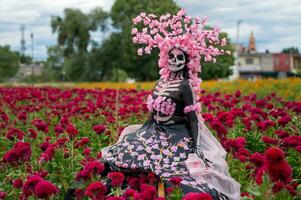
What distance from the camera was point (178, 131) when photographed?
4.87 metres

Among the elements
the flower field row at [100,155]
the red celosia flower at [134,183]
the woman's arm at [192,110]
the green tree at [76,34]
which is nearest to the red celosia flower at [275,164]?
the flower field row at [100,155]

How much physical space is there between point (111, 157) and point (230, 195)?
0.99m

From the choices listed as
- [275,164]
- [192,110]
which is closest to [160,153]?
[192,110]

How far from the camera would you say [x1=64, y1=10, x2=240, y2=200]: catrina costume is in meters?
4.49

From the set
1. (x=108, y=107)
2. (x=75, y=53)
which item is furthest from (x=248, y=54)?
(x=108, y=107)

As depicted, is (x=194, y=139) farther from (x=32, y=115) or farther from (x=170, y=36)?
(x=32, y=115)

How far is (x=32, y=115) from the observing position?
921cm

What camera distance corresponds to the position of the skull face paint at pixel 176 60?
5.11 meters

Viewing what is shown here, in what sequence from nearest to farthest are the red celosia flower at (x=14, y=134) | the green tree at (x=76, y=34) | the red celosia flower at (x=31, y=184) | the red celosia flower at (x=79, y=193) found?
1. the red celosia flower at (x=31, y=184)
2. the red celosia flower at (x=79, y=193)
3. the red celosia flower at (x=14, y=134)
4. the green tree at (x=76, y=34)

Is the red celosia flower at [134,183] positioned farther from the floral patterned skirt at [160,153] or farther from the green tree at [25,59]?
the green tree at [25,59]

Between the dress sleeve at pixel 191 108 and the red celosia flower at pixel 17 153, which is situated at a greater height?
the dress sleeve at pixel 191 108

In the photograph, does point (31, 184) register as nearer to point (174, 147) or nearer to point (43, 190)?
point (43, 190)

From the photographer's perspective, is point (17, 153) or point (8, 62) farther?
point (8, 62)

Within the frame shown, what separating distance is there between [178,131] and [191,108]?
0.71 ft
